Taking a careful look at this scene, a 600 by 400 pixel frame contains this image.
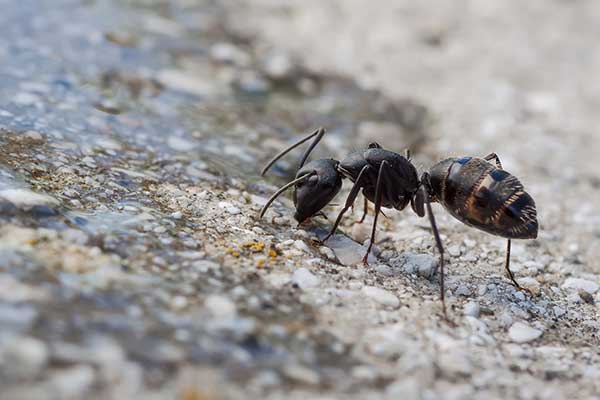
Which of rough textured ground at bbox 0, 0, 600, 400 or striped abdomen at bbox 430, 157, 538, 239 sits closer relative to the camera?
rough textured ground at bbox 0, 0, 600, 400

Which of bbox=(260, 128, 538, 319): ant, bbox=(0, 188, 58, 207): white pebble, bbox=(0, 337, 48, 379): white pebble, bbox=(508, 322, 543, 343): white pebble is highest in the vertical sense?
bbox=(260, 128, 538, 319): ant

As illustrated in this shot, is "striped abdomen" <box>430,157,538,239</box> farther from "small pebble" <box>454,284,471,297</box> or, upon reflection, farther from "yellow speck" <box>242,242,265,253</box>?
"yellow speck" <box>242,242,265,253</box>

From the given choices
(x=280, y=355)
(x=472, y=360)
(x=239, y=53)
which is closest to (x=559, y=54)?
(x=239, y=53)

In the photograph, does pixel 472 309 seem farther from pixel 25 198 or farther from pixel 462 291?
pixel 25 198

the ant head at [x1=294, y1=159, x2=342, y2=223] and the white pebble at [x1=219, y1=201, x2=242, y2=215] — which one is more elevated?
the ant head at [x1=294, y1=159, x2=342, y2=223]

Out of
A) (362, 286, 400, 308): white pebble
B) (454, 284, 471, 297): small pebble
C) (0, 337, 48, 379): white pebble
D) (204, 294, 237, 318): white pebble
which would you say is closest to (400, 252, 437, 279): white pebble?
(454, 284, 471, 297): small pebble

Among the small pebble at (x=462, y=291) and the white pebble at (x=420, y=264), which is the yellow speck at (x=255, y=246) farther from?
the small pebble at (x=462, y=291)

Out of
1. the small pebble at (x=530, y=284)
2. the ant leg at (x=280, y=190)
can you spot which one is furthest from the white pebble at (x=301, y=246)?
the small pebble at (x=530, y=284)
